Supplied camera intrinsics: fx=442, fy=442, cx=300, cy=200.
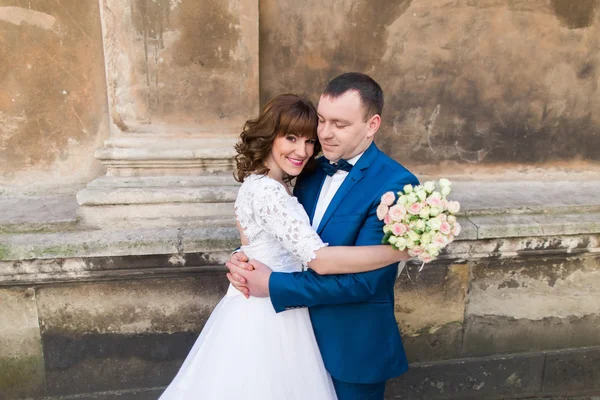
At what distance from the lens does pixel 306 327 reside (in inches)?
77.6

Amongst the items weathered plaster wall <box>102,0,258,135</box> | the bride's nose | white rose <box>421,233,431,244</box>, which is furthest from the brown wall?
white rose <box>421,233,431,244</box>

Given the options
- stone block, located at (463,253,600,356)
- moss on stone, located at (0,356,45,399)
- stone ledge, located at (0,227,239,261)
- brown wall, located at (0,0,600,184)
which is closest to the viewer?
stone ledge, located at (0,227,239,261)

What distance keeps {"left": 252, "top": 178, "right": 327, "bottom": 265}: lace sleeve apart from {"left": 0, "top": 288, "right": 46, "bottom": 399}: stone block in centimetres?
172

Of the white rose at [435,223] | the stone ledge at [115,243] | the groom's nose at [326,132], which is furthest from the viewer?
the stone ledge at [115,243]

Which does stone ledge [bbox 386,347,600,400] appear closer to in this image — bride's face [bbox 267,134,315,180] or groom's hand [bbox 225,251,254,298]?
groom's hand [bbox 225,251,254,298]

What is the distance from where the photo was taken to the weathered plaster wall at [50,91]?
2740mm

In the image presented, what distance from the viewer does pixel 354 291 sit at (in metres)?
1.75

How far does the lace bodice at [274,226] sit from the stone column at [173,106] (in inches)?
31.0

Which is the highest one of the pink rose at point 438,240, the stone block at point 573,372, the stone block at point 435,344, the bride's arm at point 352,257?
the pink rose at point 438,240

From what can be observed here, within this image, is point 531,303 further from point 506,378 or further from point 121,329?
point 121,329

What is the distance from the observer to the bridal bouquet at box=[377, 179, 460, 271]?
1557 millimetres

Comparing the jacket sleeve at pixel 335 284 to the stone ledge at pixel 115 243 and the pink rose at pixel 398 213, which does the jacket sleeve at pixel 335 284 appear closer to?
the pink rose at pixel 398 213

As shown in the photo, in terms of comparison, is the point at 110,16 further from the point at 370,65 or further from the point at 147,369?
the point at 147,369

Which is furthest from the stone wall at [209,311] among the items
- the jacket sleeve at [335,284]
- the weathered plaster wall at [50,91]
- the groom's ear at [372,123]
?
the groom's ear at [372,123]
